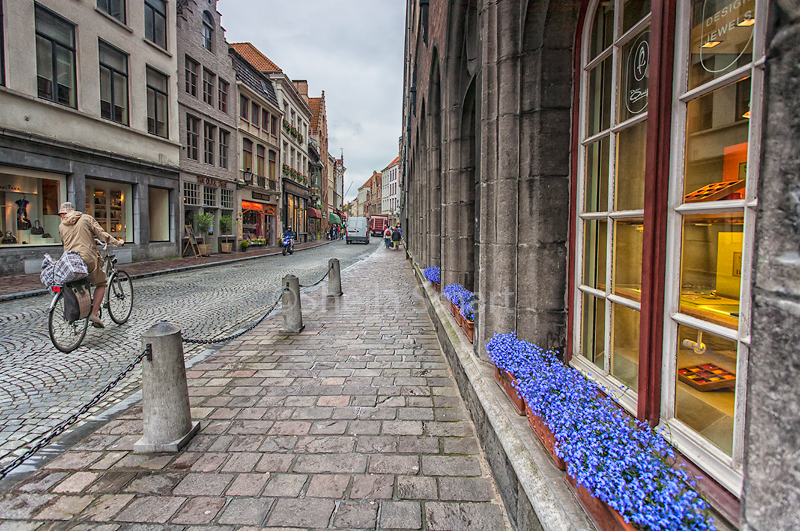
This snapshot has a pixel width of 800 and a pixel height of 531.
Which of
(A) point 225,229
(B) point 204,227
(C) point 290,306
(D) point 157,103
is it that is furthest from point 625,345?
(A) point 225,229

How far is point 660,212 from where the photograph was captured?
172 cm

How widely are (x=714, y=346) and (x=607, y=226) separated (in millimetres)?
948

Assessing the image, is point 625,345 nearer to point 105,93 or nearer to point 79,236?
point 79,236

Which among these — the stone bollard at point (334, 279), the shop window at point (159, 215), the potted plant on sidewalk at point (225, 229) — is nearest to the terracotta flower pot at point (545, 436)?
the stone bollard at point (334, 279)

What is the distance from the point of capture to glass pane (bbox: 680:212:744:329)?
145cm

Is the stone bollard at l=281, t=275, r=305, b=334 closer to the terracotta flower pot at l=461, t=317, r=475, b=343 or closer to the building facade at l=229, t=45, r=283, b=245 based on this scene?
the terracotta flower pot at l=461, t=317, r=475, b=343

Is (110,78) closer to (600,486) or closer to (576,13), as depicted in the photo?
(576,13)

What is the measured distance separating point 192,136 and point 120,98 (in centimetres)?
507

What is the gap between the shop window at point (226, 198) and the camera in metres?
24.1

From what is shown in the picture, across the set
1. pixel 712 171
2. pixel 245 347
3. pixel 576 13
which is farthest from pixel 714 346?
pixel 245 347

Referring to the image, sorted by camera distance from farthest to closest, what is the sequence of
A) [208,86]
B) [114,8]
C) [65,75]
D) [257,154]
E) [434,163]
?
[257,154] → [208,86] → [114,8] → [65,75] → [434,163]

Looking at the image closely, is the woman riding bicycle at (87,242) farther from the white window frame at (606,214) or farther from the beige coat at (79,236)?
the white window frame at (606,214)

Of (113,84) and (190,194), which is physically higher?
(113,84)

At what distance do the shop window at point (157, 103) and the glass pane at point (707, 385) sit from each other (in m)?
20.3
